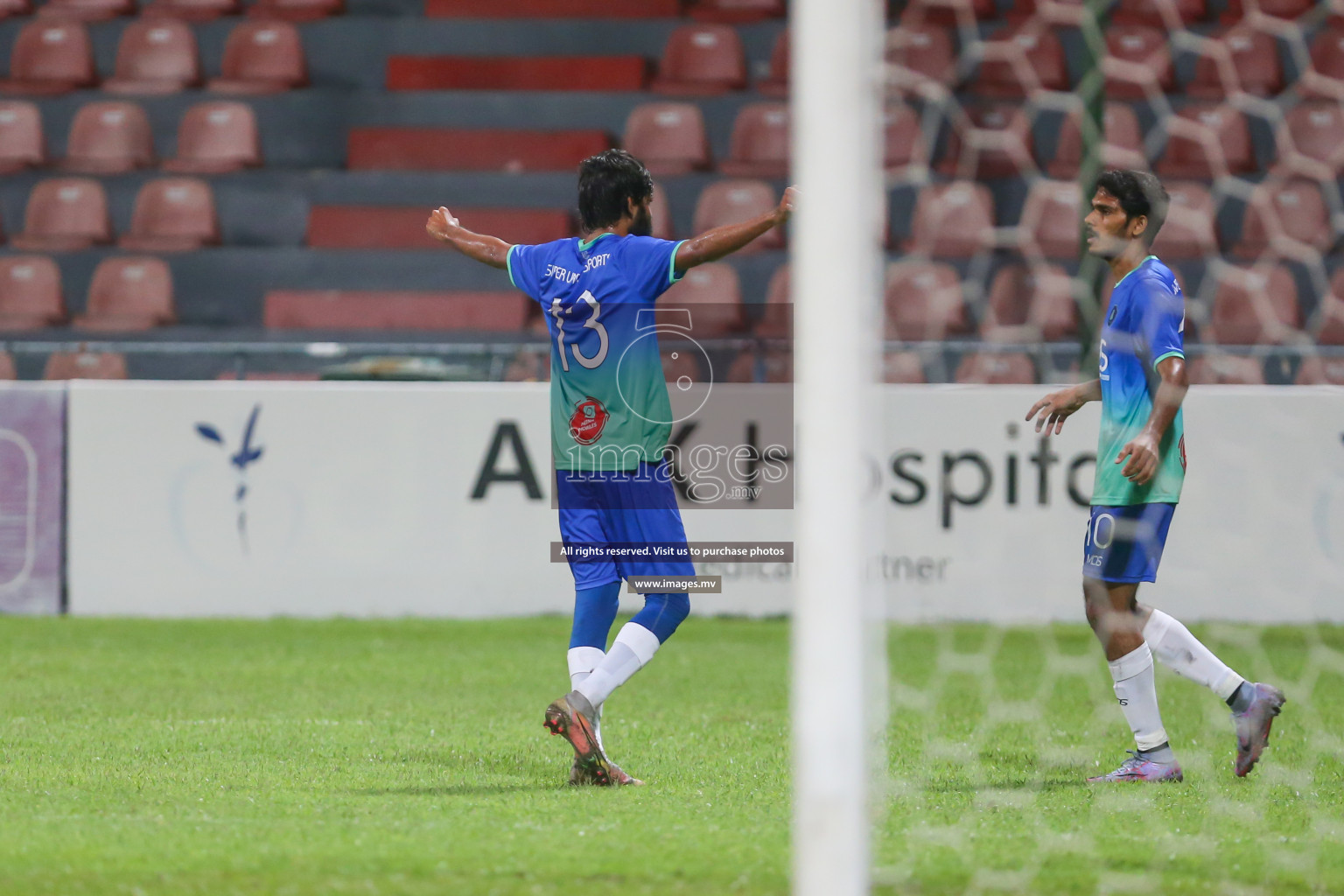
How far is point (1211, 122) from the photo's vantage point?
40.6 ft

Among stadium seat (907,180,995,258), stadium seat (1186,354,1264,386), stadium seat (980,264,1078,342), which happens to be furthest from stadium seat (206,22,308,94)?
stadium seat (1186,354,1264,386)

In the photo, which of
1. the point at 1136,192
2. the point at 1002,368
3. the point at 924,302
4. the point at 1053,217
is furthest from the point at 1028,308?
the point at 1136,192

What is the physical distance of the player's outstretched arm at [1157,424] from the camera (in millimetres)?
4312

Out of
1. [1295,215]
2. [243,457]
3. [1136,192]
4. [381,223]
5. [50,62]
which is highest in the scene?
[50,62]

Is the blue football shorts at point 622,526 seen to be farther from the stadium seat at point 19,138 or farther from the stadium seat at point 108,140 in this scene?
the stadium seat at point 19,138

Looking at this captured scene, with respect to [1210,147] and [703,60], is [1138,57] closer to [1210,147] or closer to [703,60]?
[1210,147]

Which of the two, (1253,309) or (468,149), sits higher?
(468,149)

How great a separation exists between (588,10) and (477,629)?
6.94 meters

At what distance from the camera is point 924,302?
10.5 meters

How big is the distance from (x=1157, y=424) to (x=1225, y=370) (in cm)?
470

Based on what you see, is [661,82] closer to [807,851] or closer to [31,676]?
[31,676]

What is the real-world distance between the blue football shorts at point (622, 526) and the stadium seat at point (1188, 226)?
644 centimetres

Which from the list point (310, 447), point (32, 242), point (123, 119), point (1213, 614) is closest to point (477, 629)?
point (310, 447)

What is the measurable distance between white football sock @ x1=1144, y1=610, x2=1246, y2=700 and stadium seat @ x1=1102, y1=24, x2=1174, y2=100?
24.8 ft
